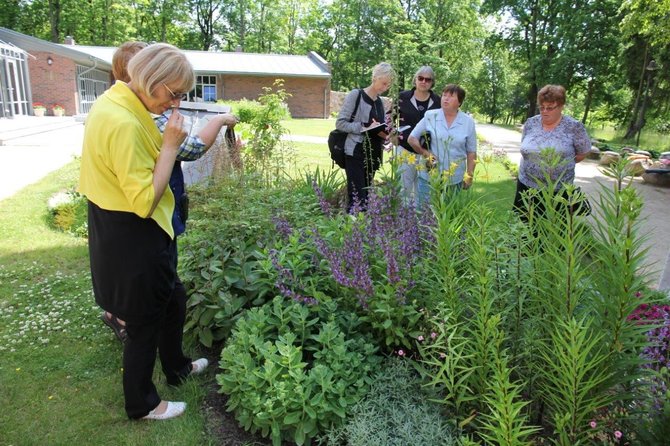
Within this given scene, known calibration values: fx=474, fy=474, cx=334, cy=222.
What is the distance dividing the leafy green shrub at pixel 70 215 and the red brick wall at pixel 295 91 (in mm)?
28565

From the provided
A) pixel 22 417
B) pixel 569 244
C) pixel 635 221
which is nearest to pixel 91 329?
pixel 22 417

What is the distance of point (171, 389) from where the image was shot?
2797mm

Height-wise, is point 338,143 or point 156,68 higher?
point 156,68

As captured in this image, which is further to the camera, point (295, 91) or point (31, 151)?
point (295, 91)

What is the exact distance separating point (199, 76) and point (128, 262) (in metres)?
34.0

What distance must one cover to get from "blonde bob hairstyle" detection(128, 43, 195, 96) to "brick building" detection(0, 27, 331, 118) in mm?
24925

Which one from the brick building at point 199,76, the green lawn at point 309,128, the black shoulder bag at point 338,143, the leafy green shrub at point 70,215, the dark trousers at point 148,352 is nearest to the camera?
the dark trousers at point 148,352

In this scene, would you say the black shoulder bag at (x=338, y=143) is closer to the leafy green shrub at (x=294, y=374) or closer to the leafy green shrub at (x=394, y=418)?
the leafy green shrub at (x=294, y=374)

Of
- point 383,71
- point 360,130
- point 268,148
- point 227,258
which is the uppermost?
point 383,71

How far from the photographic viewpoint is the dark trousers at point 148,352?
2.40m

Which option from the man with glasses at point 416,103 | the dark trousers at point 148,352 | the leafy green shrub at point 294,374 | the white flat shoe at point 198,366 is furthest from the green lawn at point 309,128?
the leafy green shrub at point 294,374

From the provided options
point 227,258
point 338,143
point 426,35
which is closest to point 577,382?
point 227,258

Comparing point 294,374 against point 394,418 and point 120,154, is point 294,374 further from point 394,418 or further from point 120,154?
point 120,154

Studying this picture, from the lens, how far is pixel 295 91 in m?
34.6
